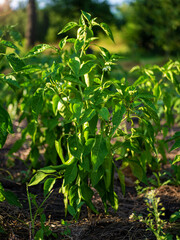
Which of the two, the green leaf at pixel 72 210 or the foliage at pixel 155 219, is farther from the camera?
the green leaf at pixel 72 210

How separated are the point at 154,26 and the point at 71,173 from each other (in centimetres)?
1451

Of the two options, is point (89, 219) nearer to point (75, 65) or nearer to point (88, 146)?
point (88, 146)

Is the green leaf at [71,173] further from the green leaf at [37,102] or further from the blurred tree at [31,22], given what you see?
the blurred tree at [31,22]

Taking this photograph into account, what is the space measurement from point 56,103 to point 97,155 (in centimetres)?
46

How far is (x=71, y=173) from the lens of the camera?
63.6 inches

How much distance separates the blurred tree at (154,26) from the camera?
→ 1391 centimetres

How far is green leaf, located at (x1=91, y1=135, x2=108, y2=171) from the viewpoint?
58.3 inches

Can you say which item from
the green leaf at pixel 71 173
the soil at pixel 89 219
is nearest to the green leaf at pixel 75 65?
the green leaf at pixel 71 173

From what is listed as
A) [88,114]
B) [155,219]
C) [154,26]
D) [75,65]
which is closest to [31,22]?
[154,26]

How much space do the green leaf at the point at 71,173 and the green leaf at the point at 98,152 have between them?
0.54 feet

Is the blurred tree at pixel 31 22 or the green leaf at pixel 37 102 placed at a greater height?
the blurred tree at pixel 31 22

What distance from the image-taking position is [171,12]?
13844mm

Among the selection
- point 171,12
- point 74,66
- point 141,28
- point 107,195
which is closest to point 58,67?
point 74,66

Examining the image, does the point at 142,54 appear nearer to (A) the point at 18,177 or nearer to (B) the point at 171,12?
(B) the point at 171,12
